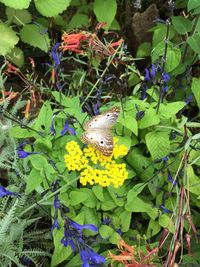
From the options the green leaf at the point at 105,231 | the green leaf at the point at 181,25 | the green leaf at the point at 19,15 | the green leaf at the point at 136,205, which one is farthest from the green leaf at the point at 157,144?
the green leaf at the point at 19,15

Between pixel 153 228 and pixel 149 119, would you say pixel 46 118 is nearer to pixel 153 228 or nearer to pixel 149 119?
pixel 149 119

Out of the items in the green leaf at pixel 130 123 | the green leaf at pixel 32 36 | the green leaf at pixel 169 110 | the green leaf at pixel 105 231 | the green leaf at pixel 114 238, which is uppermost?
the green leaf at pixel 130 123

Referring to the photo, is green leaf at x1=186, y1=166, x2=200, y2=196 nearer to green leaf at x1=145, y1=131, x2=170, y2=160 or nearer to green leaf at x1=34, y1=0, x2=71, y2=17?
green leaf at x1=145, y1=131, x2=170, y2=160

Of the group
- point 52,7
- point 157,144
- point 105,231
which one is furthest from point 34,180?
point 52,7

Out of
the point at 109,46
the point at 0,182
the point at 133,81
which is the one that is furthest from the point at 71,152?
the point at 133,81

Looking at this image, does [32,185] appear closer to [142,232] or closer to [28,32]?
[142,232]

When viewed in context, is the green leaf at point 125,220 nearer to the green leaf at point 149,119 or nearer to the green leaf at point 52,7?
the green leaf at point 149,119
